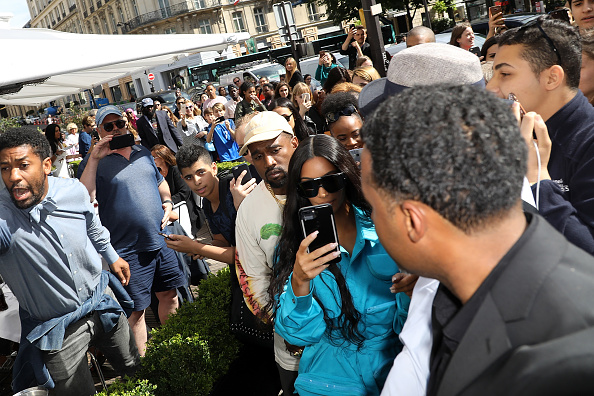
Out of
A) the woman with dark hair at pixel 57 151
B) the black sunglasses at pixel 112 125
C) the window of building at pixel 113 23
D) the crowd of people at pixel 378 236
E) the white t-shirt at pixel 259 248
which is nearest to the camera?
the crowd of people at pixel 378 236

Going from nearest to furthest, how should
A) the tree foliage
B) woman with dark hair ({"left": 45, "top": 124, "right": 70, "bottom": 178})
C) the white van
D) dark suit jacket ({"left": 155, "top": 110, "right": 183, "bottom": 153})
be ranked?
woman with dark hair ({"left": 45, "top": 124, "right": 70, "bottom": 178}), dark suit jacket ({"left": 155, "top": 110, "right": 183, "bottom": 153}), the white van, the tree foliage

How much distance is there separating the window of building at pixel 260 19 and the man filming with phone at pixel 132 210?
55.0m

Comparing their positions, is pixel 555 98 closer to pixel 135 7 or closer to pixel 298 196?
pixel 298 196

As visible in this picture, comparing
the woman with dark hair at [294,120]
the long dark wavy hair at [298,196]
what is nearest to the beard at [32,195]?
the long dark wavy hair at [298,196]

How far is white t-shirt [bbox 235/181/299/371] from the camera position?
2.71 metres

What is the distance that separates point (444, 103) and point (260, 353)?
301cm

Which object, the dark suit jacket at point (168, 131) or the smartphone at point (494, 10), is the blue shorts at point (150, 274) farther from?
the dark suit jacket at point (168, 131)

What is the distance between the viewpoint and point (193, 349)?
3346 mm

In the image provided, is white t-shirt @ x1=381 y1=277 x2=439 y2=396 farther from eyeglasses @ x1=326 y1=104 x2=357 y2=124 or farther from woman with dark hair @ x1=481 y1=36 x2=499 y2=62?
woman with dark hair @ x1=481 y1=36 x2=499 y2=62

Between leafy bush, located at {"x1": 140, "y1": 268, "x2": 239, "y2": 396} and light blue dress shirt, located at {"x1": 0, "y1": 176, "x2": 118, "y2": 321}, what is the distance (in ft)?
2.10

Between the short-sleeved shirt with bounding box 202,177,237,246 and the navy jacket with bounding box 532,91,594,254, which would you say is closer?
the navy jacket with bounding box 532,91,594,254

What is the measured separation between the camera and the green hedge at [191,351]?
3.20m

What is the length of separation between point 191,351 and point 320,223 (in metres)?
1.77

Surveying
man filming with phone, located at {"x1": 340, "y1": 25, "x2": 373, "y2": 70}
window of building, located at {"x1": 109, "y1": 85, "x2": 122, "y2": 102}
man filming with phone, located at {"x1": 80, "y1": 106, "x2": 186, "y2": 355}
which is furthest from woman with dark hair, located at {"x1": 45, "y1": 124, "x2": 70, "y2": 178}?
window of building, located at {"x1": 109, "y1": 85, "x2": 122, "y2": 102}
